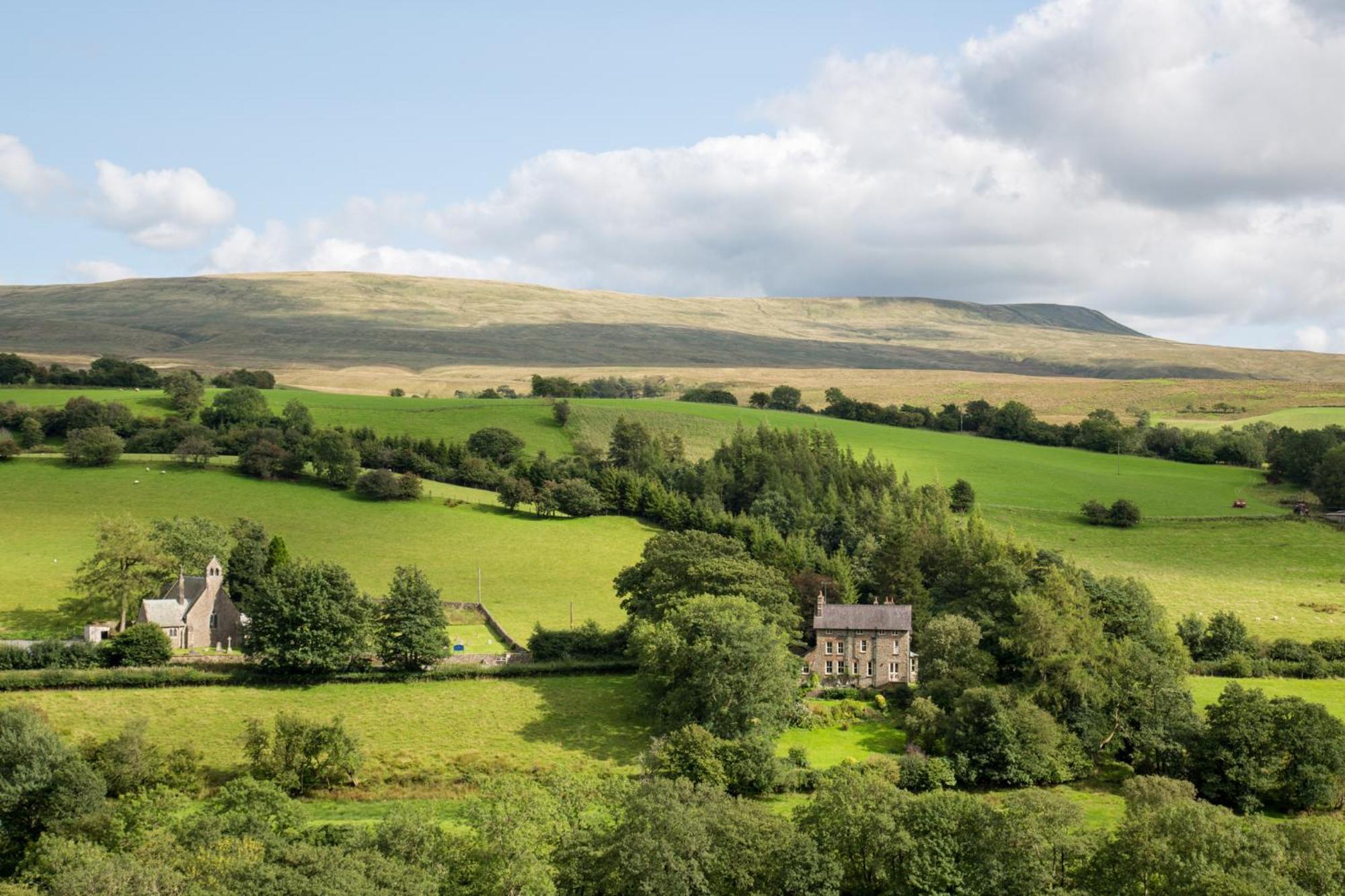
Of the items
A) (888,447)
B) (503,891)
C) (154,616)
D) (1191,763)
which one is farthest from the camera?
(888,447)

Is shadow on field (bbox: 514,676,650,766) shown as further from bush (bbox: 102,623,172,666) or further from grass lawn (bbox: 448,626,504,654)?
bush (bbox: 102,623,172,666)

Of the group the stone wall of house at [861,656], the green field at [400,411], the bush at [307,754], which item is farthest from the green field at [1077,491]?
the bush at [307,754]

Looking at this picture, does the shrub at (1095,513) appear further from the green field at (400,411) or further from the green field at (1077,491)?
the green field at (400,411)

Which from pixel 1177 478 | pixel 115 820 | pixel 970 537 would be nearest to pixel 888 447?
pixel 1177 478

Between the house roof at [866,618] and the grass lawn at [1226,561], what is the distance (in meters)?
21.6

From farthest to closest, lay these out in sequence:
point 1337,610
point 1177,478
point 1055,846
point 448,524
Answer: point 1177,478, point 448,524, point 1337,610, point 1055,846

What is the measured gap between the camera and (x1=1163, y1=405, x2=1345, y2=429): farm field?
14875 centimetres

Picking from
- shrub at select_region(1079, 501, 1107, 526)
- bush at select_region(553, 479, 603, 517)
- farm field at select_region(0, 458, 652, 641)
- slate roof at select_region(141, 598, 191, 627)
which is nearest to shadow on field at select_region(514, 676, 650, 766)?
farm field at select_region(0, 458, 652, 641)

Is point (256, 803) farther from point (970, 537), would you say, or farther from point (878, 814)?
point (970, 537)

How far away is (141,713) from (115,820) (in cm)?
1597

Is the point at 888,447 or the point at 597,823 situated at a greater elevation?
the point at 888,447

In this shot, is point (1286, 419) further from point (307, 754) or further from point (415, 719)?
point (307, 754)

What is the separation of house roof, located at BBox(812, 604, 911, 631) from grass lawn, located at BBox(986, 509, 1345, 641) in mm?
21604

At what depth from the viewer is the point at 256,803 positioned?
4550 centimetres
